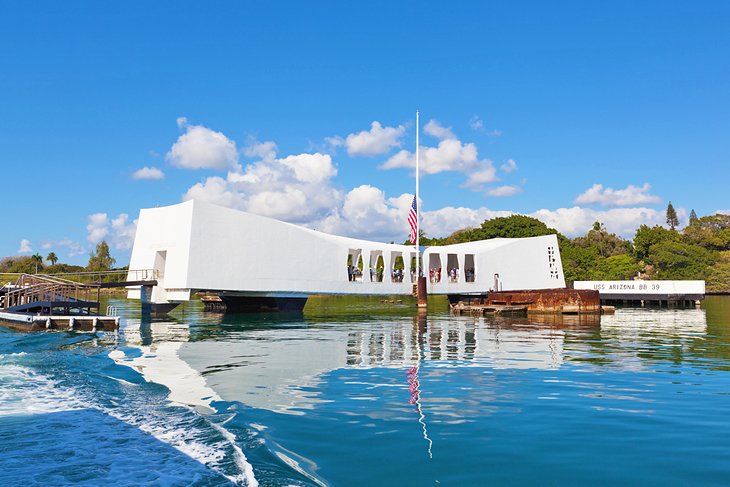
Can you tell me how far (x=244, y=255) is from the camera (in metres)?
31.1

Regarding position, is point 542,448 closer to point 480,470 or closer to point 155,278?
point 480,470

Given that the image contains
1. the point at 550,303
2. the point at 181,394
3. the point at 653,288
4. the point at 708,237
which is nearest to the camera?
the point at 181,394

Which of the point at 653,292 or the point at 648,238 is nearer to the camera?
the point at 653,292

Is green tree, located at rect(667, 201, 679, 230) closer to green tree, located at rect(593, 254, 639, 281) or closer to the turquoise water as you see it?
green tree, located at rect(593, 254, 639, 281)

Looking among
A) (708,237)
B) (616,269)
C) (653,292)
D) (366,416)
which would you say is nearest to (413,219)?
(653,292)

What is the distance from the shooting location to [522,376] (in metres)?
10.7

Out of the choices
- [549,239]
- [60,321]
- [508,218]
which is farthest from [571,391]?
[508,218]

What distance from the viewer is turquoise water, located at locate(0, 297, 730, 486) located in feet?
17.2

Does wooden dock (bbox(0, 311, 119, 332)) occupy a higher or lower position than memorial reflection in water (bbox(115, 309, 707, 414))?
higher

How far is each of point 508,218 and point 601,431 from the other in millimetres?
72423

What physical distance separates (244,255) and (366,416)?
24.8 metres

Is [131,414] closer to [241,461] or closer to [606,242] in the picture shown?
[241,461]

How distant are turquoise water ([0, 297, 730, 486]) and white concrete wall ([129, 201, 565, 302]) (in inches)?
562

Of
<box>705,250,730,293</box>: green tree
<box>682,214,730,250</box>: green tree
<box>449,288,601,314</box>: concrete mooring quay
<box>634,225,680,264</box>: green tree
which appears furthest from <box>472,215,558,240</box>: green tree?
<box>449,288,601,314</box>: concrete mooring quay
